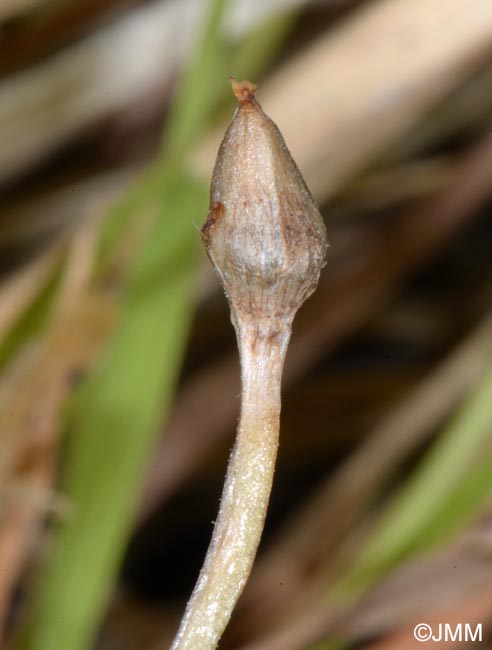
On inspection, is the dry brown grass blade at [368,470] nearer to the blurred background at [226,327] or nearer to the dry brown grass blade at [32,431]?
the blurred background at [226,327]

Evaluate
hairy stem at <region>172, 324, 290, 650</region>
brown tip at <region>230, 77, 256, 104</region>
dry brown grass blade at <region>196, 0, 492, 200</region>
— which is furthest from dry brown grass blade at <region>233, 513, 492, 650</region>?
dry brown grass blade at <region>196, 0, 492, 200</region>

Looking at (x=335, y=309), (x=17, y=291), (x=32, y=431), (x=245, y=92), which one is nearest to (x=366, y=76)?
(x=335, y=309)

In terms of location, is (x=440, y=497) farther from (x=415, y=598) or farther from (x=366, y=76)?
(x=366, y=76)

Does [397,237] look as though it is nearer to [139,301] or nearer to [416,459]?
[416,459]

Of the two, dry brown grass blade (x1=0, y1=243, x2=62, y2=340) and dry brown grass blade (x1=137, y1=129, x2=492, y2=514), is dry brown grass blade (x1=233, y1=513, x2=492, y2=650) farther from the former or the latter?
dry brown grass blade (x1=137, y1=129, x2=492, y2=514)

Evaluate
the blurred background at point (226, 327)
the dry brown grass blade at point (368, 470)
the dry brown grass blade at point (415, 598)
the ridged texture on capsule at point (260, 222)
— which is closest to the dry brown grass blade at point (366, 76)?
the blurred background at point (226, 327)

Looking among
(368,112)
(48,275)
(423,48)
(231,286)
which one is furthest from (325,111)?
(231,286)
